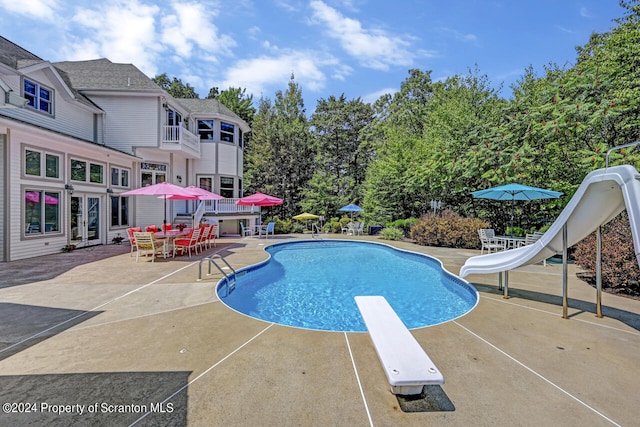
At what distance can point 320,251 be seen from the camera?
48.5ft

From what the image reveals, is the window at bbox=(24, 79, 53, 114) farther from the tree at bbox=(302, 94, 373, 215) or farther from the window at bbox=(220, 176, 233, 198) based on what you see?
the tree at bbox=(302, 94, 373, 215)

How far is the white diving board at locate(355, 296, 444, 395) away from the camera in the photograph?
2.72 m

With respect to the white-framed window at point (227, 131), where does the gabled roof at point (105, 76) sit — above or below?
above

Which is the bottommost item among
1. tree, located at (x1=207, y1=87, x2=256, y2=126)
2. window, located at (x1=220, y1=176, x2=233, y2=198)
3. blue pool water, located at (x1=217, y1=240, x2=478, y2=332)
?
blue pool water, located at (x1=217, y1=240, x2=478, y2=332)

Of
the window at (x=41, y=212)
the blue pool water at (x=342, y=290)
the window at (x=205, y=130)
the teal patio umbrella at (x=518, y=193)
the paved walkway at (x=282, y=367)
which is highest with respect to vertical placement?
the window at (x=205, y=130)

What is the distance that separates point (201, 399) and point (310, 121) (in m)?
30.1

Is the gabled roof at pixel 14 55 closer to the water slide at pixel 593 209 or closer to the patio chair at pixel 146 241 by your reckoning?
the patio chair at pixel 146 241

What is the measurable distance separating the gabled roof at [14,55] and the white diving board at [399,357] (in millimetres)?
14625

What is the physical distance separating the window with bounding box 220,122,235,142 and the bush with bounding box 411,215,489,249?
13369mm

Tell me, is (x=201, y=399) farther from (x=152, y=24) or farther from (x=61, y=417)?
(x=152, y=24)

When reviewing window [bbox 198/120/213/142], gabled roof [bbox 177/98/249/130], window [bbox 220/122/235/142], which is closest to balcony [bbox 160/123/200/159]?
window [bbox 198/120/213/142]

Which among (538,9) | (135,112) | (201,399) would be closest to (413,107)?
(538,9)

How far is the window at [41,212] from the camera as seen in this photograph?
10.3 meters

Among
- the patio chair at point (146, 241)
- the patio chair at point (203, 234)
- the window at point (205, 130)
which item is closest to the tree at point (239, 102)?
the window at point (205, 130)
